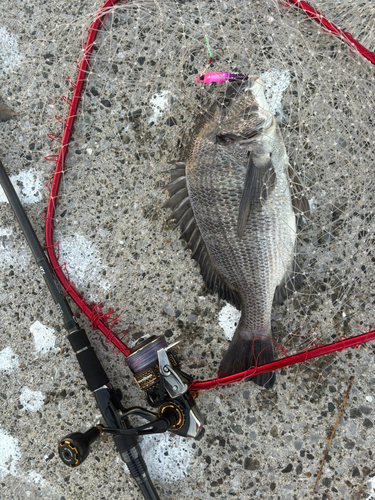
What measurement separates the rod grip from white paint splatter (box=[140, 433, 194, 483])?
411 mm

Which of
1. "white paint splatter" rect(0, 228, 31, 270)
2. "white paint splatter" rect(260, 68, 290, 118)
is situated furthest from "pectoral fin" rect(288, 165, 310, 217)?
"white paint splatter" rect(0, 228, 31, 270)

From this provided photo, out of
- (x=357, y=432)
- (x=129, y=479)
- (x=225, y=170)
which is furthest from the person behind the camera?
(x=129, y=479)

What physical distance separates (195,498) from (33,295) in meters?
1.28

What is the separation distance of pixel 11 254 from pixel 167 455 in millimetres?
1299

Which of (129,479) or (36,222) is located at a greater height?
(36,222)

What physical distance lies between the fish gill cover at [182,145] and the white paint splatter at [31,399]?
42cm

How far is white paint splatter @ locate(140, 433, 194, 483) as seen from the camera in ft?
5.64

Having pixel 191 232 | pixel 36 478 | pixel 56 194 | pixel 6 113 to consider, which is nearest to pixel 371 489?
pixel 191 232

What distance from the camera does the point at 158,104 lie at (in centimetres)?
176

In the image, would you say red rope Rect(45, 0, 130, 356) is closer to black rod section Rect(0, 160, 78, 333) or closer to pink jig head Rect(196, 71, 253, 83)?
black rod section Rect(0, 160, 78, 333)

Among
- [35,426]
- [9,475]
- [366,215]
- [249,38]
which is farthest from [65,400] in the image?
[249,38]

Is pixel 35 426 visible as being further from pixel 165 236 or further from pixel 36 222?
pixel 165 236

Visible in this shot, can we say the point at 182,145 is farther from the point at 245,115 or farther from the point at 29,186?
the point at 29,186

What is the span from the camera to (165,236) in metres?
A: 1.76
